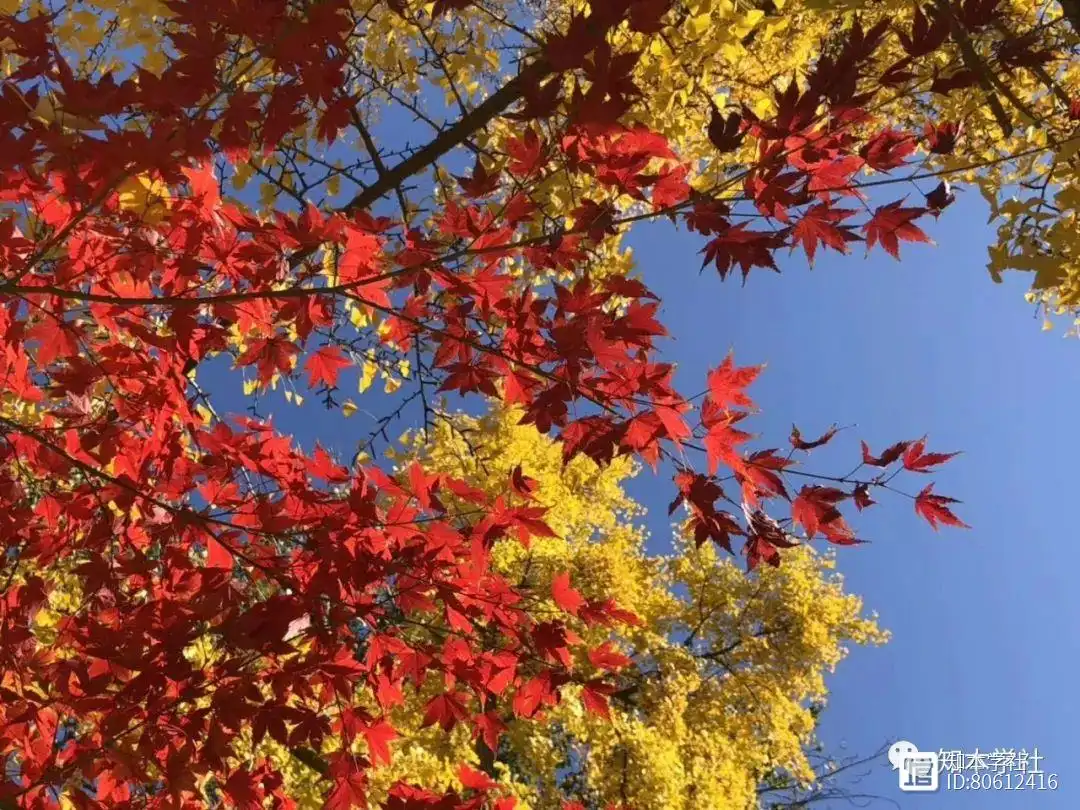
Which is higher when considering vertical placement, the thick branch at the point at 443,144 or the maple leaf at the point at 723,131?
the thick branch at the point at 443,144

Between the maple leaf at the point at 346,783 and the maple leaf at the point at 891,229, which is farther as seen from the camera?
the maple leaf at the point at 346,783

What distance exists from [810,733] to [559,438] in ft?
38.6

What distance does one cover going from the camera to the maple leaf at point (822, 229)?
5.28 feet

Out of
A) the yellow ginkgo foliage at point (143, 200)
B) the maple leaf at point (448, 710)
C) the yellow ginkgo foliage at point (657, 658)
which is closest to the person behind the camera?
the yellow ginkgo foliage at point (143, 200)

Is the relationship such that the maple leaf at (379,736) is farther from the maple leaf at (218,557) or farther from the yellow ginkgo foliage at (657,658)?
the yellow ginkgo foliage at (657,658)

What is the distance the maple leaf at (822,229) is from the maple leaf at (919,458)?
54 centimetres

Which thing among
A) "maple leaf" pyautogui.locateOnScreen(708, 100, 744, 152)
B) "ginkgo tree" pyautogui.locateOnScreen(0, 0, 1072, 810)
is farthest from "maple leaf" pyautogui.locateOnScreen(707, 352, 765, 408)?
"maple leaf" pyautogui.locateOnScreen(708, 100, 744, 152)

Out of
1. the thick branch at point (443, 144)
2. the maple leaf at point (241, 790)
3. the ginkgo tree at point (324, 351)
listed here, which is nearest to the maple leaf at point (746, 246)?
the ginkgo tree at point (324, 351)

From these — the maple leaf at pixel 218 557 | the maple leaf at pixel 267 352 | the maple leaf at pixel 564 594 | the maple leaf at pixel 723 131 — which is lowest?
the maple leaf at pixel 218 557

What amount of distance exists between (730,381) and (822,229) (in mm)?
404

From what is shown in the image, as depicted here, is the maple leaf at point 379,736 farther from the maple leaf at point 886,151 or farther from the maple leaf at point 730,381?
the maple leaf at point 886,151

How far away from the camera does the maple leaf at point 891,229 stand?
5.22 ft

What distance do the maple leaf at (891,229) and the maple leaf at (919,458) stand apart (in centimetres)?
48

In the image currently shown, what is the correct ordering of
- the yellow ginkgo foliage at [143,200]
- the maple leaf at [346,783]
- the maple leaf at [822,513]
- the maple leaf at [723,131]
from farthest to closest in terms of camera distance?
the maple leaf at [346,783] → the yellow ginkgo foliage at [143,200] → the maple leaf at [822,513] → the maple leaf at [723,131]
